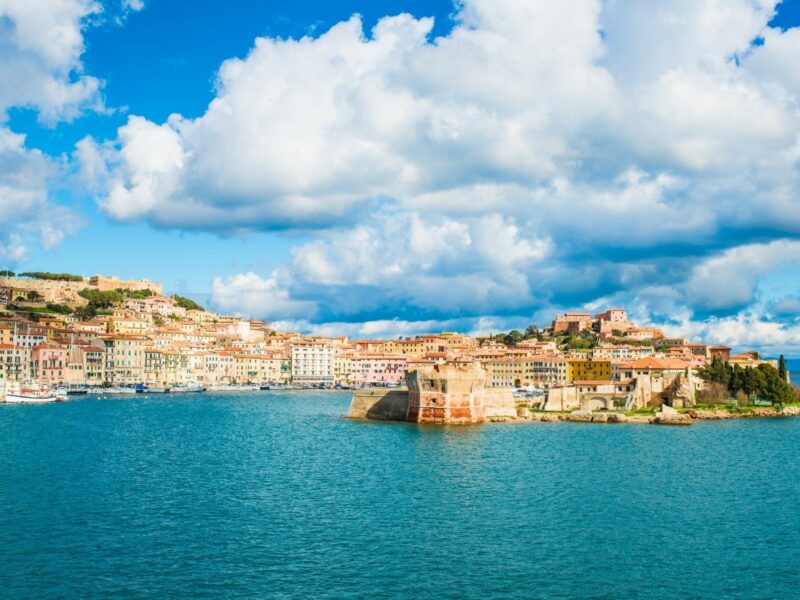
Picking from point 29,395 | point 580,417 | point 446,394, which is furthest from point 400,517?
point 29,395

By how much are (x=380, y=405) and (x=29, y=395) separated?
1626 inches

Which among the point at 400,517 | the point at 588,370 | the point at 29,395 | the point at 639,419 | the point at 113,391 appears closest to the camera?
the point at 400,517

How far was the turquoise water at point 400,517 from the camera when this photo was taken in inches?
776

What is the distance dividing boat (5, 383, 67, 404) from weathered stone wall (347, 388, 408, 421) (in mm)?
36320

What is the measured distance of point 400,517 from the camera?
85.9ft

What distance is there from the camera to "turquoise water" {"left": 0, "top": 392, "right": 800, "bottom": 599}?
1970 cm

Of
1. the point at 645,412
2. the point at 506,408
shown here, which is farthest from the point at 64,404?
the point at 645,412

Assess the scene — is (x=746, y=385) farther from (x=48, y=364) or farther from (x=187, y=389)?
(x=48, y=364)

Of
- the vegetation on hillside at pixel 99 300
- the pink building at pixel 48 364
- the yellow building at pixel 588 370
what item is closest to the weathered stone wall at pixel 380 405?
the yellow building at pixel 588 370

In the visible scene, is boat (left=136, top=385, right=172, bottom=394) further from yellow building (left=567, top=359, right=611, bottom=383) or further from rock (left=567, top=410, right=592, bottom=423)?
rock (left=567, top=410, right=592, bottom=423)

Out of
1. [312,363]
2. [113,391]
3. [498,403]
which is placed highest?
[312,363]

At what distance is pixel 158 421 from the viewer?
5991 cm

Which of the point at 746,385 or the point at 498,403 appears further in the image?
the point at 746,385

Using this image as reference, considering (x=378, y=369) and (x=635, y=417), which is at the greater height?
(x=378, y=369)
